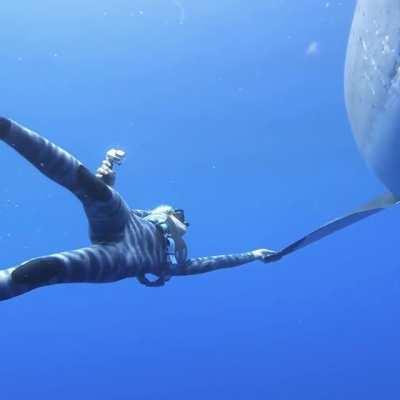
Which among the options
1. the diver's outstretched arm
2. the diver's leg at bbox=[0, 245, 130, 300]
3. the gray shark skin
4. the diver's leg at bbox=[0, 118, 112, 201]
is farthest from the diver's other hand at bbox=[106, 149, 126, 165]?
the gray shark skin

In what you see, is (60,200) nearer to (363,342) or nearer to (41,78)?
(41,78)

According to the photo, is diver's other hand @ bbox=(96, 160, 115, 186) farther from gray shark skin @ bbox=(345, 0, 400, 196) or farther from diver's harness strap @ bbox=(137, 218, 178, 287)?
gray shark skin @ bbox=(345, 0, 400, 196)

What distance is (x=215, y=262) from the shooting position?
16.8ft

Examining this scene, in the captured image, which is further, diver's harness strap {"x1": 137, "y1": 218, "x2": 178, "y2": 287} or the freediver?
diver's harness strap {"x1": 137, "y1": 218, "x2": 178, "y2": 287}

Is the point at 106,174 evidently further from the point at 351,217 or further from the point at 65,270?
the point at 351,217

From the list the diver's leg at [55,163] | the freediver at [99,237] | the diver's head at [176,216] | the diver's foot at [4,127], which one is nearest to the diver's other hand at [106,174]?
the freediver at [99,237]

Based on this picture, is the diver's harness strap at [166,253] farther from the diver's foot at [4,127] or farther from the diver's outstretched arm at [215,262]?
the diver's foot at [4,127]

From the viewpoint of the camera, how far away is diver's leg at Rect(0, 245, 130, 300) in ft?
9.58

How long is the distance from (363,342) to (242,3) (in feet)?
199

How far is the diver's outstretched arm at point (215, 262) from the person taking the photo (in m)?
4.84

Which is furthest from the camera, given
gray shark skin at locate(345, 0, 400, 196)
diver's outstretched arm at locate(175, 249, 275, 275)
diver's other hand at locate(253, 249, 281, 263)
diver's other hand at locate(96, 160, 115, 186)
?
diver's other hand at locate(253, 249, 281, 263)

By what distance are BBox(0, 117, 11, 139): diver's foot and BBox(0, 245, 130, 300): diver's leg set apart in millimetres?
757

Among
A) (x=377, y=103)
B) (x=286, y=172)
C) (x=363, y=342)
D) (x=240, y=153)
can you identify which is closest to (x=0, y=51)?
(x=240, y=153)

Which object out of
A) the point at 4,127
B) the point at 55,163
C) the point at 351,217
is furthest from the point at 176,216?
the point at 4,127
